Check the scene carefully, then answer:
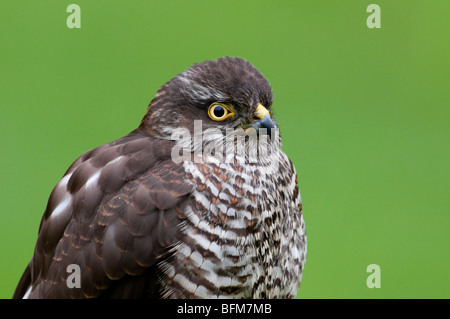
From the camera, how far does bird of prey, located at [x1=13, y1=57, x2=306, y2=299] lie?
3.25 metres

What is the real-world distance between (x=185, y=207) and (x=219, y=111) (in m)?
0.53

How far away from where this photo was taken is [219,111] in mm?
3426

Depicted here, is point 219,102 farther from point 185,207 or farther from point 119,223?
point 119,223

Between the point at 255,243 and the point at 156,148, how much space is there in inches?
27.3

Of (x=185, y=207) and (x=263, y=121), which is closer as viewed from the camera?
(x=185, y=207)

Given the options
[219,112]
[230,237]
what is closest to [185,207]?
[230,237]

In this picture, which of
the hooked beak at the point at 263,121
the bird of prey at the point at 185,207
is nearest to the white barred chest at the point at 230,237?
the bird of prey at the point at 185,207

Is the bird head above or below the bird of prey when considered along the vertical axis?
above

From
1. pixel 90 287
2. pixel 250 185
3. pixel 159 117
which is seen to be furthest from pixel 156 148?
pixel 90 287

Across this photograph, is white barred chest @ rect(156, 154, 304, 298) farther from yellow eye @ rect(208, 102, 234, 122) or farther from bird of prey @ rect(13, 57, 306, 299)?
yellow eye @ rect(208, 102, 234, 122)

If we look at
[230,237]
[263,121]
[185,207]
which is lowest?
[230,237]

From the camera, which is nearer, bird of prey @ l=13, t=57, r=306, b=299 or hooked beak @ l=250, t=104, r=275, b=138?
bird of prey @ l=13, t=57, r=306, b=299

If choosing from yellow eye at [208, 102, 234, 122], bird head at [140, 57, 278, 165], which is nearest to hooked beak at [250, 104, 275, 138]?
bird head at [140, 57, 278, 165]

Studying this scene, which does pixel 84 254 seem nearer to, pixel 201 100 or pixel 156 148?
pixel 156 148
